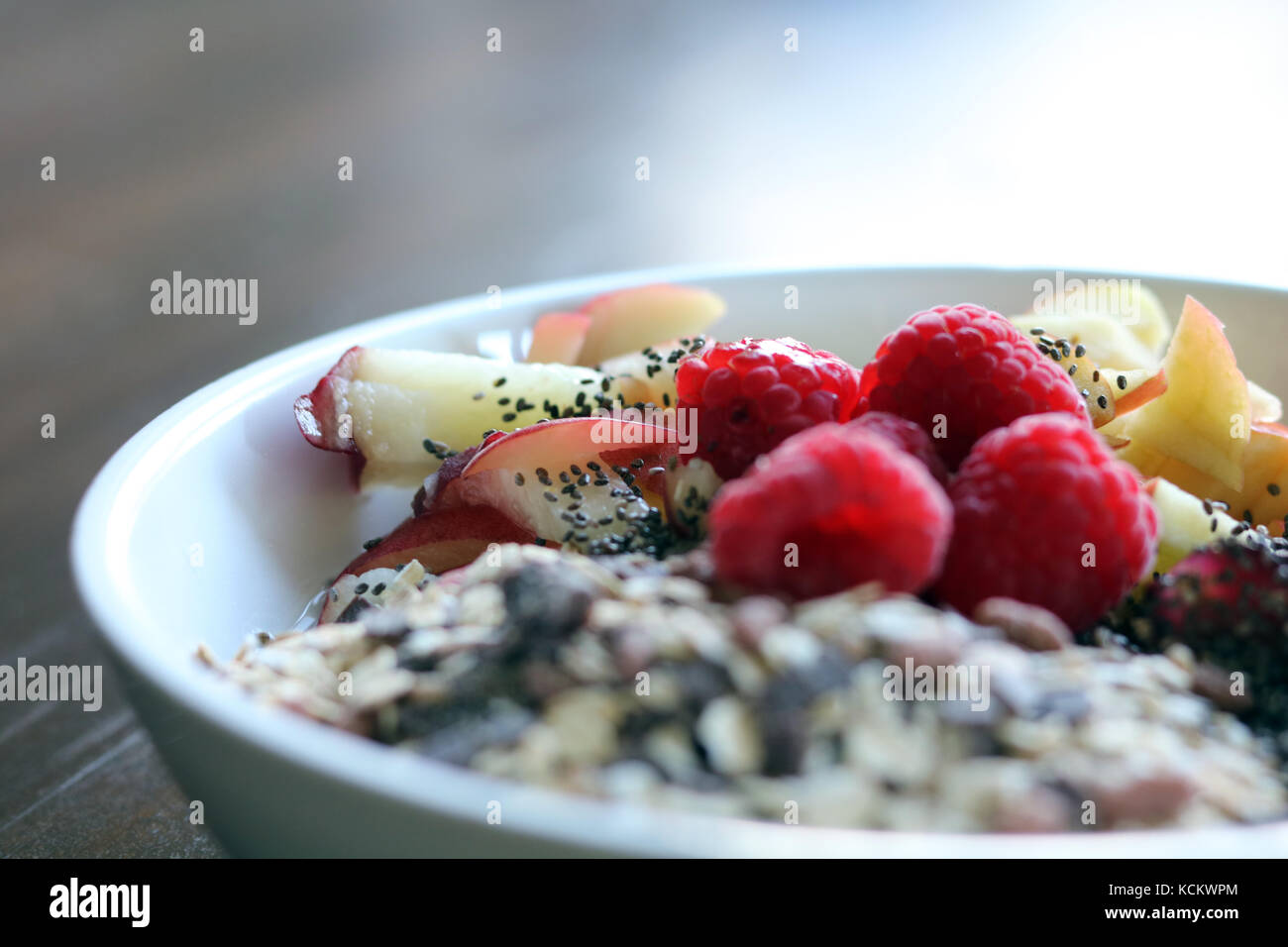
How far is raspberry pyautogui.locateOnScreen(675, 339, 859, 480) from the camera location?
2.29 ft

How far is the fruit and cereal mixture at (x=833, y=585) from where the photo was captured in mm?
418

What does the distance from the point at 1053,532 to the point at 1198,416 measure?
0.87 feet

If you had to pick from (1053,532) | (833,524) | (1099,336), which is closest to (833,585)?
(833,524)

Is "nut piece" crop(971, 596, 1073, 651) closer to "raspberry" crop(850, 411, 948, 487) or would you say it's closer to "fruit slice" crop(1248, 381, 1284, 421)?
"raspberry" crop(850, 411, 948, 487)

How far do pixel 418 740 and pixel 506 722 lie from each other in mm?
38

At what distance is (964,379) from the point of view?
0.68 metres

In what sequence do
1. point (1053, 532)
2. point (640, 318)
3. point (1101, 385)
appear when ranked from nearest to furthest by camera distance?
1. point (1053, 532)
2. point (1101, 385)
3. point (640, 318)

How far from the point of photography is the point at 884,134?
7.58 ft

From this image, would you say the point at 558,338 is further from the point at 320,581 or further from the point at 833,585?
the point at 833,585

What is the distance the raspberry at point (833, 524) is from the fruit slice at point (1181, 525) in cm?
22

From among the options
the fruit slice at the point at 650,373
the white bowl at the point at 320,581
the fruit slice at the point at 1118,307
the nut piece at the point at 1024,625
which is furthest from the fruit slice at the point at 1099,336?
the nut piece at the point at 1024,625
